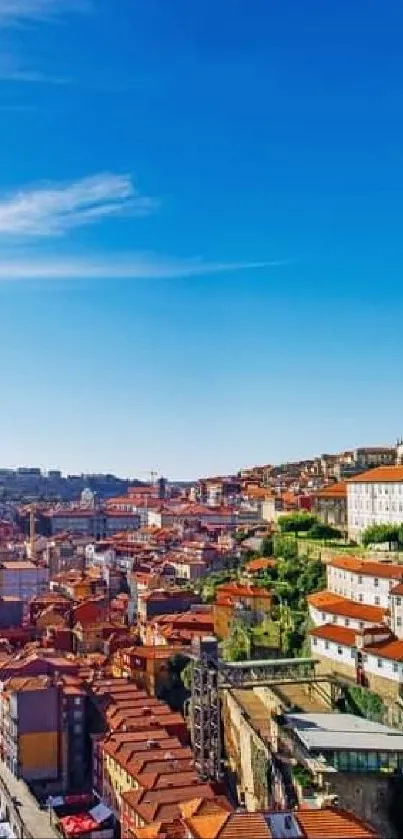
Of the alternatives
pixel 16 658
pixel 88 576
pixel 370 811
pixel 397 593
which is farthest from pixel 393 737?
pixel 88 576

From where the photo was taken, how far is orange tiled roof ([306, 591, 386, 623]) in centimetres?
2686

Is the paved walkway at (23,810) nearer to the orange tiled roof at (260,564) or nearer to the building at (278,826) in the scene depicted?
the building at (278,826)

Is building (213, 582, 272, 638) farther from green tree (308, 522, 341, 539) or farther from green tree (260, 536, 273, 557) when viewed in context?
green tree (260, 536, 273, 557)

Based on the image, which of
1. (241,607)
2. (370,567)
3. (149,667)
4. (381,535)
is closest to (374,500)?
(381,535)

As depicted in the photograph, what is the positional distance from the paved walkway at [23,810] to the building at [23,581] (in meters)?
24.1

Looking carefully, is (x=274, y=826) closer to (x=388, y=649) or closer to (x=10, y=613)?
(x=388, y=649)

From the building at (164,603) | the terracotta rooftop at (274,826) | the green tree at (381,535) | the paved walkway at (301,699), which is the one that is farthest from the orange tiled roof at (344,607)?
the building at (164,603)

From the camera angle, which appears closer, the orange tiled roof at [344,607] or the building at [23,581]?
the orange tiled roof at [344,607]

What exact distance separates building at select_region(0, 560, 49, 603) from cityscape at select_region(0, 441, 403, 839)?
4.38 meters

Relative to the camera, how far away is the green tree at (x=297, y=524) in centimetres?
4028

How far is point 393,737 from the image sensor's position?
2198 cm

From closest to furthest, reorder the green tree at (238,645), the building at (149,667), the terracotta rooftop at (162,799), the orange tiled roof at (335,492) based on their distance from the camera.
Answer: the terracotta rooftop at (162,799) → the green tree at (238,645) → the building at (149,667) → the orange tiled roof at (335,492)

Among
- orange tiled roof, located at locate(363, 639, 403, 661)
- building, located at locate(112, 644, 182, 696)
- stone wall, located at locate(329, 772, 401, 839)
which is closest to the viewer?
stone wall, located at locate(329, 772, 401, 839)

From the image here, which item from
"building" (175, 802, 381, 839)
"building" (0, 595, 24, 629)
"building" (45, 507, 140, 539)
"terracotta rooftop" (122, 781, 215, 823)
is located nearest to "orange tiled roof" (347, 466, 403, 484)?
"building" (0, 595, 24, 629)
